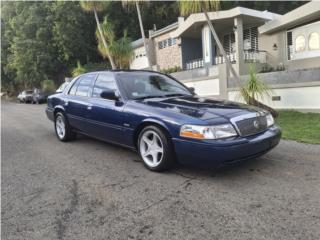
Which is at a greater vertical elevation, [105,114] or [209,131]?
[105,114]

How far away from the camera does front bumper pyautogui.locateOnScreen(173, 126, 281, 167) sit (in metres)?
3.58

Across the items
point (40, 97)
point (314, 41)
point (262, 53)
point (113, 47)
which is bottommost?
point (40, 97)

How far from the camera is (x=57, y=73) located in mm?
34969

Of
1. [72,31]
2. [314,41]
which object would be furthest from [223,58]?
[72,31]

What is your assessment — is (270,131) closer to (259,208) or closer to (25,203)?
(259,208)

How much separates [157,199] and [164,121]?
1.12 meters

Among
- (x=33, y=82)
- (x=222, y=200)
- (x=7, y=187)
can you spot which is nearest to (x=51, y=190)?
(x=7, y=187)

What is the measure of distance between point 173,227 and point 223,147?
125 centimetres

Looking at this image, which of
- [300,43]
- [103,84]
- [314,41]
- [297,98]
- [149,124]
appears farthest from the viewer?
[300,43]

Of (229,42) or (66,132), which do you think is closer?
(66,132)

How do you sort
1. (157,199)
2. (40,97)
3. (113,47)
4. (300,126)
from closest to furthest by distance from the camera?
(157,199), (300,126), (113,47), (40,97)

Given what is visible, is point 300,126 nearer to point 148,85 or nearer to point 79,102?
point 148,85

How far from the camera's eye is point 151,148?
14.3 ft

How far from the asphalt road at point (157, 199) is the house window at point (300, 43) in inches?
412
